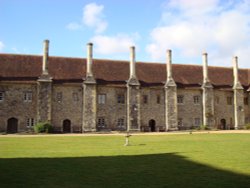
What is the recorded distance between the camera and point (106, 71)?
38.1 metres

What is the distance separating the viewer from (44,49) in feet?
118

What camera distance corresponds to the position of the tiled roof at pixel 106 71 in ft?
115

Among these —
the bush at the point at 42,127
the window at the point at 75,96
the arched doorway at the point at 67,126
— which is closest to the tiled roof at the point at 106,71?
the window at the point at 75,96

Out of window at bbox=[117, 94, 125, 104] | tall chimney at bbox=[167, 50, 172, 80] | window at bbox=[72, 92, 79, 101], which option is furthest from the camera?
tall chimney at bbox=[167, 50, 172, 80]

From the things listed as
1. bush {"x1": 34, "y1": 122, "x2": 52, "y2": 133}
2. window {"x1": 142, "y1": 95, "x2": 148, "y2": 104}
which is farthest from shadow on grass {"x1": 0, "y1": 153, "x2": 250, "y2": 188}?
window {"x1": 142, "y1": 95, "x2": 148, "y2": 104}

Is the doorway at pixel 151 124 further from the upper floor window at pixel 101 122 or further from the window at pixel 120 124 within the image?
the upper floor window at pixel 101 122

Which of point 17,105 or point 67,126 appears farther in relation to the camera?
point 67,126

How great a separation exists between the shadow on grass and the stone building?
23.6 metres

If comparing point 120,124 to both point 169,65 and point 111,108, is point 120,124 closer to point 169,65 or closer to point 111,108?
point 111,108

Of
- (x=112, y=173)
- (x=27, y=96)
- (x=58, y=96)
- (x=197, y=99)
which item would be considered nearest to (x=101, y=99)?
(x=58, y=96)

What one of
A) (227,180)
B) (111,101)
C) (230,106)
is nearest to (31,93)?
(111,101)

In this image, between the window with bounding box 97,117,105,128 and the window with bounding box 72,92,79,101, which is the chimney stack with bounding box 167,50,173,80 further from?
the window with bounding box 72,92,79,101

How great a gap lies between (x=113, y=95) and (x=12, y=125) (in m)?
12.1

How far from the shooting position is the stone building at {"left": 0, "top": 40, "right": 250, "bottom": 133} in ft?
111
